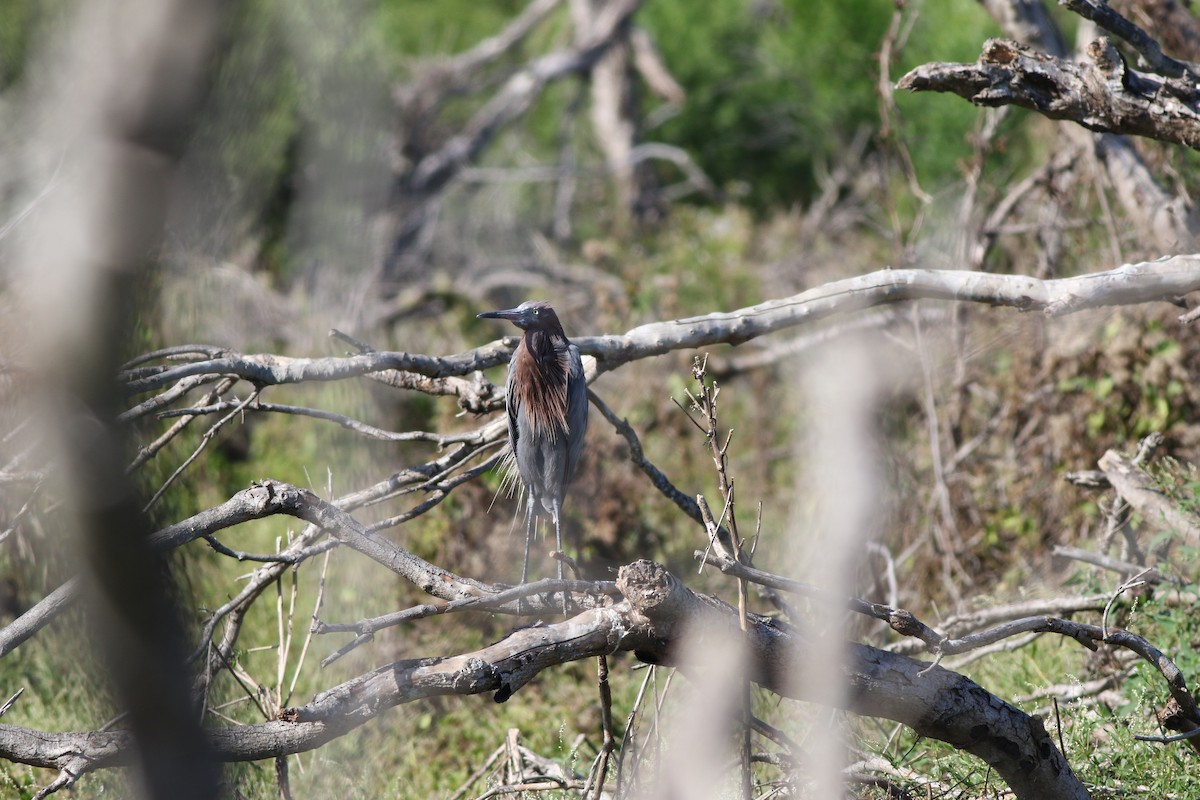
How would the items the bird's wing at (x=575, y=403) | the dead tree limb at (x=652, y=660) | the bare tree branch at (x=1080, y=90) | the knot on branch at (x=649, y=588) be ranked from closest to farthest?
the dead tree limb at (x=652, y=660) < the knot on branch at (x=649, y=588) < the bare tree branch at (x=1080, y=90) < the bird's wing at (x=575, y=403)

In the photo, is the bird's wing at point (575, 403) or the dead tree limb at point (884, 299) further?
the bird's wing at point (575, 403)

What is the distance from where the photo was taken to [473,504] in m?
5.68

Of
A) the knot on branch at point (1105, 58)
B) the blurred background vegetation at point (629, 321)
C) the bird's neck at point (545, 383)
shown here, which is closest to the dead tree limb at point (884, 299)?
the bird's neck at point (545, 383)

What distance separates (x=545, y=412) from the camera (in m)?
3.92

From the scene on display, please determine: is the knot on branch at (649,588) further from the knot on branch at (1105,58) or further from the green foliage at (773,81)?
the green foliage at (773,81)

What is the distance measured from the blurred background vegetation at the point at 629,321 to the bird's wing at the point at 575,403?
1.04 meters

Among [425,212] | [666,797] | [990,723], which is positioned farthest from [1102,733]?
[425,212]

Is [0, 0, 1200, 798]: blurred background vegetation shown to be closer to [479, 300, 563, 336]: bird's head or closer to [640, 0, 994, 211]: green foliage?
[640, 0, 994, 211]: green foliage

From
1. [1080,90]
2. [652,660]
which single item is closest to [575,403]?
[652,660]

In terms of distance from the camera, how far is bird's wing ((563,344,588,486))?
12.4 ft

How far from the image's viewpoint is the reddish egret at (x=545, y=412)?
3820 mm

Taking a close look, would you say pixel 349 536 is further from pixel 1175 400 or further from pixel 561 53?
pixel 561 53

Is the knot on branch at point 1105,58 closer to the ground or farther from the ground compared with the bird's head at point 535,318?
farther from the ground

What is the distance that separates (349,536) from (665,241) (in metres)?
7.40
